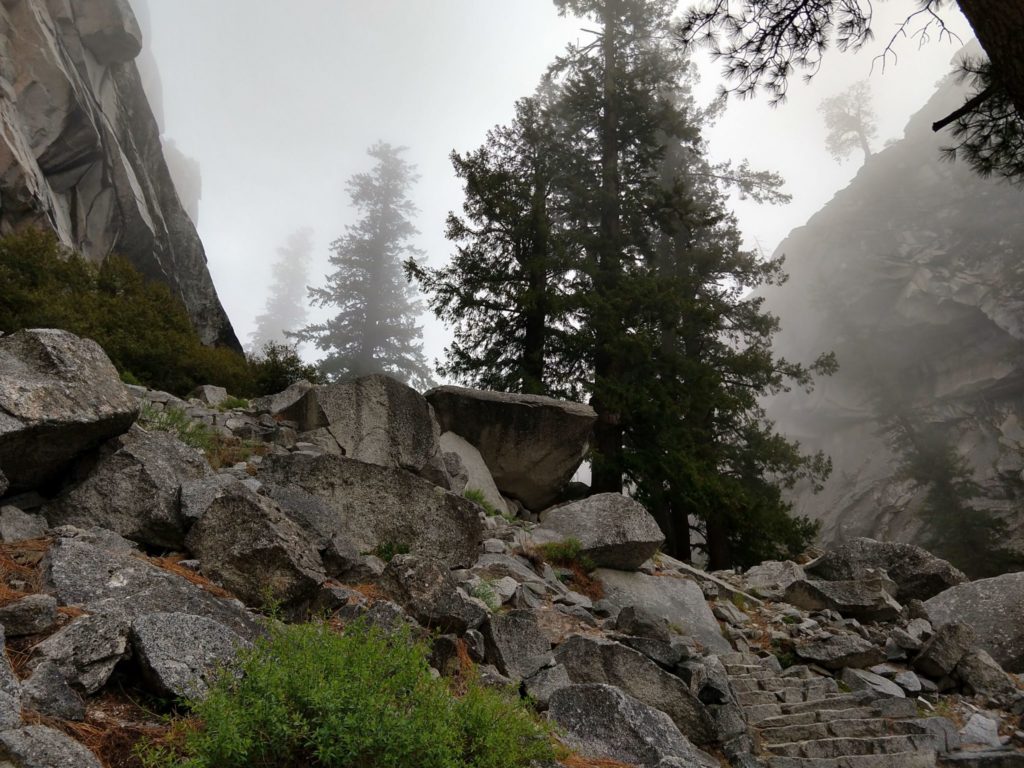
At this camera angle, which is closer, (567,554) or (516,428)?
(567,554)

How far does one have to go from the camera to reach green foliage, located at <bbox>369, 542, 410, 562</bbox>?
21.9 ft

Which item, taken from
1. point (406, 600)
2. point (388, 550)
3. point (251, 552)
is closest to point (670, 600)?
point (388, 550)

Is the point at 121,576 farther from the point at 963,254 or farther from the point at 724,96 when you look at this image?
the point at 963,254

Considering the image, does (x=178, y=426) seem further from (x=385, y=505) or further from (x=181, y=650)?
(x=181, y=650)

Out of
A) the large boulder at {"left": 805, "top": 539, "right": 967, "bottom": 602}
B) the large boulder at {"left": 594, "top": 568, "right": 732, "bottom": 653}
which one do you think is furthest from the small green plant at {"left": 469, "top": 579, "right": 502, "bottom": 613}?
the large boulder at {"left": 805, "top": 539, "right": 967, "bottom": 602}

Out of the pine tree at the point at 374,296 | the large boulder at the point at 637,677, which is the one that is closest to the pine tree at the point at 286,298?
the pine tree at the point at 374,296

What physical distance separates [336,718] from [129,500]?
11.9ft

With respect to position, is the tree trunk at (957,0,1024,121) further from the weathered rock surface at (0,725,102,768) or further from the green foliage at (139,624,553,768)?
the weathered rock surface at (0,725,102,768)

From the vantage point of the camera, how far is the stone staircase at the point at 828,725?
5.47 meters

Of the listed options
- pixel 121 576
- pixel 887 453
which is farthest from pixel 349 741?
pixel 887 453

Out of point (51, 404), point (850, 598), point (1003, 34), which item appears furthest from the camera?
point (850, 598)

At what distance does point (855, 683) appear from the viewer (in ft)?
23.6

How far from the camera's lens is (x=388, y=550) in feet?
22.0

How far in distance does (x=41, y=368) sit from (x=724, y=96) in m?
7.41
